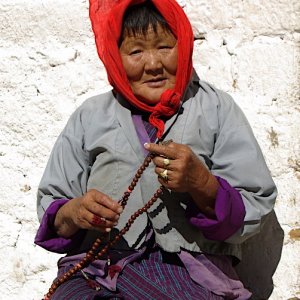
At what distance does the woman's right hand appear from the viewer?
2195 mm

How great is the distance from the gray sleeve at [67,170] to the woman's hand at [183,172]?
0.38 metres

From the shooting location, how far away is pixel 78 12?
2893 millimetres

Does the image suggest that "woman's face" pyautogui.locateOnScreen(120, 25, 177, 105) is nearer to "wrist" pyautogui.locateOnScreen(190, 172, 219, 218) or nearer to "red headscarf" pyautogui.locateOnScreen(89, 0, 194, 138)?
"red headscarf" pyautogui.locateOnScreen(89, 0, 194, 138)

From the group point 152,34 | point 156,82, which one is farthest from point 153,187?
point 152,34

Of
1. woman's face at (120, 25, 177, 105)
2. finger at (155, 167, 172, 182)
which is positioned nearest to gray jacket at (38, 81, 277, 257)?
woman's face at (120, 25, 177, 105)

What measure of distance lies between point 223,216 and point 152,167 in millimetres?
299

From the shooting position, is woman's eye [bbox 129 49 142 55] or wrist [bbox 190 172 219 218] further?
woman's eye [bbox 129 49 142 55]

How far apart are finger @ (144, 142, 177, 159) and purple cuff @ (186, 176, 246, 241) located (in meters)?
0.19

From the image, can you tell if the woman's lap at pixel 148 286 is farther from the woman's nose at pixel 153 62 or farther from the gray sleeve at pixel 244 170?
the woman's nose at pixel 153 62

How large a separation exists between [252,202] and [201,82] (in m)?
0.44

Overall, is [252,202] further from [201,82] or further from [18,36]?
[18,36]

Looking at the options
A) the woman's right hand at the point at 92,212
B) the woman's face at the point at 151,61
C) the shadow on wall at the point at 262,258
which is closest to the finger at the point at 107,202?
the woman's right hand at the point at 92,212

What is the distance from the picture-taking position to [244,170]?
2.39m

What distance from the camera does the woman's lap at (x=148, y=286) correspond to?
2297mm
